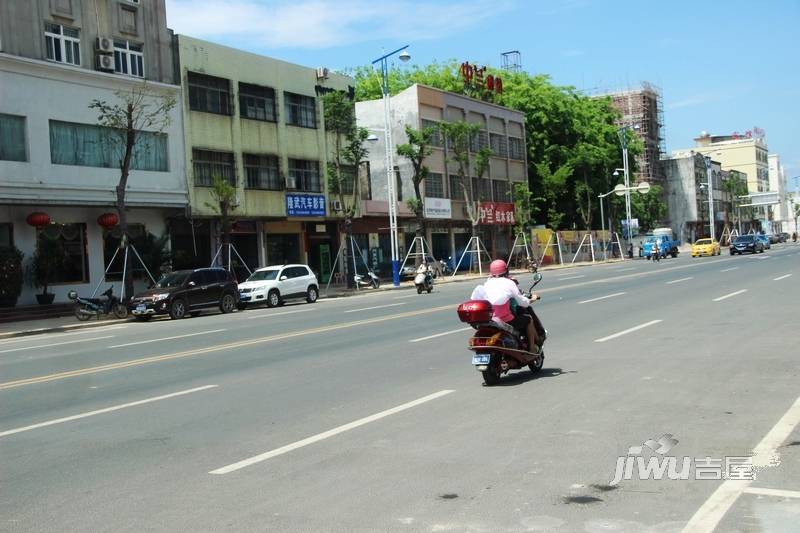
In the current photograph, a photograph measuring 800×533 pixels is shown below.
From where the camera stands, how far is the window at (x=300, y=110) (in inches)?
1591

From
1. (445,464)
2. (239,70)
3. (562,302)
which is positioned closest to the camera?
(445,464)

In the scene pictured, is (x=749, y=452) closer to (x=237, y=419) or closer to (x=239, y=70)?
(x=237, y=419)

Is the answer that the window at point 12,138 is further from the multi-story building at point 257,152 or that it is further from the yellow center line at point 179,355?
the yellow center line at point 179,355

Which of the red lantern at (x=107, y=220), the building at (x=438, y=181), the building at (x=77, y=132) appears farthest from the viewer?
the building at (x=438, y=181)

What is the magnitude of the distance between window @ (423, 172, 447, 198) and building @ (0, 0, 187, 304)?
2147cm

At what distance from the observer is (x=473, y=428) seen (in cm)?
737

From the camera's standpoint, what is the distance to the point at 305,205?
132 feet

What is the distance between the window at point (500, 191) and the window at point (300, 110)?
22.9 m

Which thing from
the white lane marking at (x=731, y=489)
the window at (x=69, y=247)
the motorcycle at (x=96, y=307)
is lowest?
the white lane marking at (x=731, y=489)

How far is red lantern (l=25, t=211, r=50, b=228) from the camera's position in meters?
28.4

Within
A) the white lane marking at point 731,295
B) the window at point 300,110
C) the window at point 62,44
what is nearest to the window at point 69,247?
the window at point 62,44

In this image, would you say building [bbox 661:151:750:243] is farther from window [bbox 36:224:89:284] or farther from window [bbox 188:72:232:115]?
window [bbox 36:224:89:284]

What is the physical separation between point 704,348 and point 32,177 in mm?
24190

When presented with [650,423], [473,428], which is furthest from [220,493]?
[650,423]
